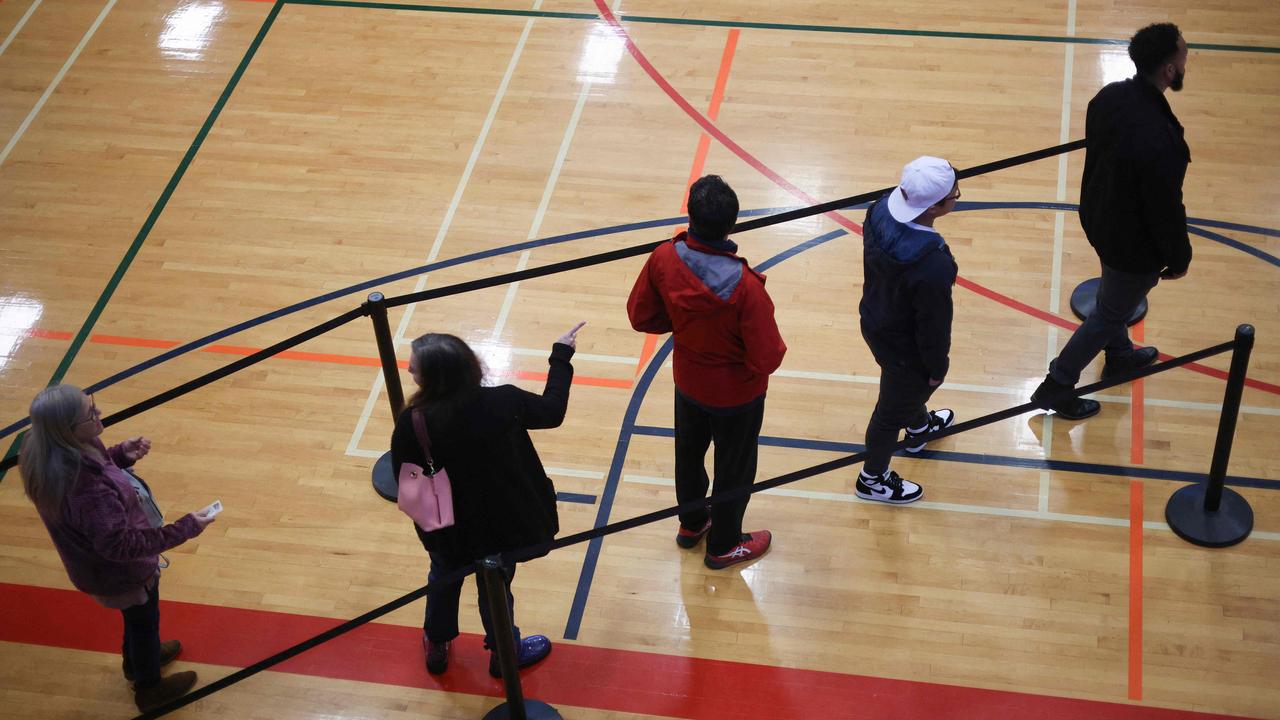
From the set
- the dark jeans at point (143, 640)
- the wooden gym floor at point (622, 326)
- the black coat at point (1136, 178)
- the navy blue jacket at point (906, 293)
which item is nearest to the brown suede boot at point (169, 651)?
the wooden gym floor at point (622, 326)

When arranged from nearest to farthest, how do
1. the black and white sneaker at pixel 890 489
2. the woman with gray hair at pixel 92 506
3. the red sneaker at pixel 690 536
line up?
1. the woman with gray hair at pixel 92 506
2. the red sneaker at pixel 690 536
3. the black and white sneaker at pixel 890 489

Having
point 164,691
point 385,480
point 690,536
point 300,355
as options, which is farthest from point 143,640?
point 690,536

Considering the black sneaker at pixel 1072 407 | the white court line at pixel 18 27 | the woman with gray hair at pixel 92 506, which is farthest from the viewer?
the white court line at pixel 18 27

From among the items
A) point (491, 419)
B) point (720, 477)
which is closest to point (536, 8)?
point (720, 477)

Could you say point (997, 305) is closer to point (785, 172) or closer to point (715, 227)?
point (785, 172)

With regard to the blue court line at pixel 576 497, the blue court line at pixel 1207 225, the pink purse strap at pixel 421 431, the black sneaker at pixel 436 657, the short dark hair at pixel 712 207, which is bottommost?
the black sneaker at pixel 436 657

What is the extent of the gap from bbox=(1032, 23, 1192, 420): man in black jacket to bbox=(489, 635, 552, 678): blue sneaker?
219cm

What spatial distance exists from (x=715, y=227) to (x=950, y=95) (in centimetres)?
421

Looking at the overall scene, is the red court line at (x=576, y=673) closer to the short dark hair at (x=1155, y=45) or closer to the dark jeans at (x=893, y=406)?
the dark jeans at (x=893, y=406)

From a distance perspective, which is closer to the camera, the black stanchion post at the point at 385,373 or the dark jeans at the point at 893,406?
the black stanchion post at the point at 385,373

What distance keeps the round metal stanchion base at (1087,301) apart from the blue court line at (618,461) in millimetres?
1305

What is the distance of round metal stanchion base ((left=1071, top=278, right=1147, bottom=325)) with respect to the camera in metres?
5.96

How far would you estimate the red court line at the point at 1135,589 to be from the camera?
450 centimetres

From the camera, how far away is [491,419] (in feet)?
12.0
